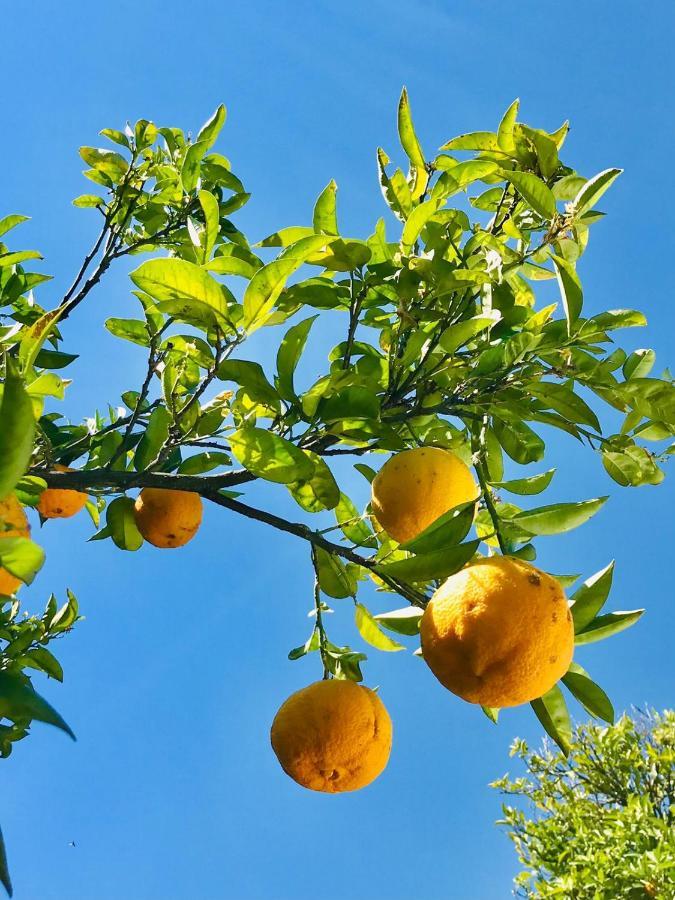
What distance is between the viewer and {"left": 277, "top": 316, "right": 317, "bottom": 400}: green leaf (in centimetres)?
172

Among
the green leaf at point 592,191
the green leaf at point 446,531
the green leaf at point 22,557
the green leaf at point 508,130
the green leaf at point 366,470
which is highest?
the green leaf at point 508,130

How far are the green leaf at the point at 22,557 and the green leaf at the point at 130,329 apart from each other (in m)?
1.71

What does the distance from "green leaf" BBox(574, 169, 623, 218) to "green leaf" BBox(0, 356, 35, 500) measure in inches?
51.3

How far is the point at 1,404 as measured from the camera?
939 mm

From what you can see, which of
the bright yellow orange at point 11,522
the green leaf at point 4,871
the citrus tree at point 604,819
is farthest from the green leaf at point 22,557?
the citrus tree at point 604,819

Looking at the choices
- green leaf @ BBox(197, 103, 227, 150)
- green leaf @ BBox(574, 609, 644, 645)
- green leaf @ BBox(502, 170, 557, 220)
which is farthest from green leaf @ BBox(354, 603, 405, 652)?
green leaf @ BBox(197, 103, 227, 150)

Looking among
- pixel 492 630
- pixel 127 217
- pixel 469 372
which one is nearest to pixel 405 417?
pixel 469 372

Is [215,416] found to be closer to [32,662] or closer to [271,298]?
[271,298]

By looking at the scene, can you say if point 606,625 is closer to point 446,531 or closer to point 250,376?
point 446,531

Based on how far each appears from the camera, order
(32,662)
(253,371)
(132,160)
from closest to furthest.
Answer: (253,371), (32,662), (132,160)

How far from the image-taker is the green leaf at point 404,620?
5.90 ft

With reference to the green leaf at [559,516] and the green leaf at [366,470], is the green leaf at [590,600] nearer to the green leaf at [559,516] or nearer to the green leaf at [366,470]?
the green leaf at [559,516]

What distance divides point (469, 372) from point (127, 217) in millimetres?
1672

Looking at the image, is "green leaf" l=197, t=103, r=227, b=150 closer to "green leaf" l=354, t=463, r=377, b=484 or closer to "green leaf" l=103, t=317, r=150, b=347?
"green leaf" l=103, t=317, r=150, b=347
